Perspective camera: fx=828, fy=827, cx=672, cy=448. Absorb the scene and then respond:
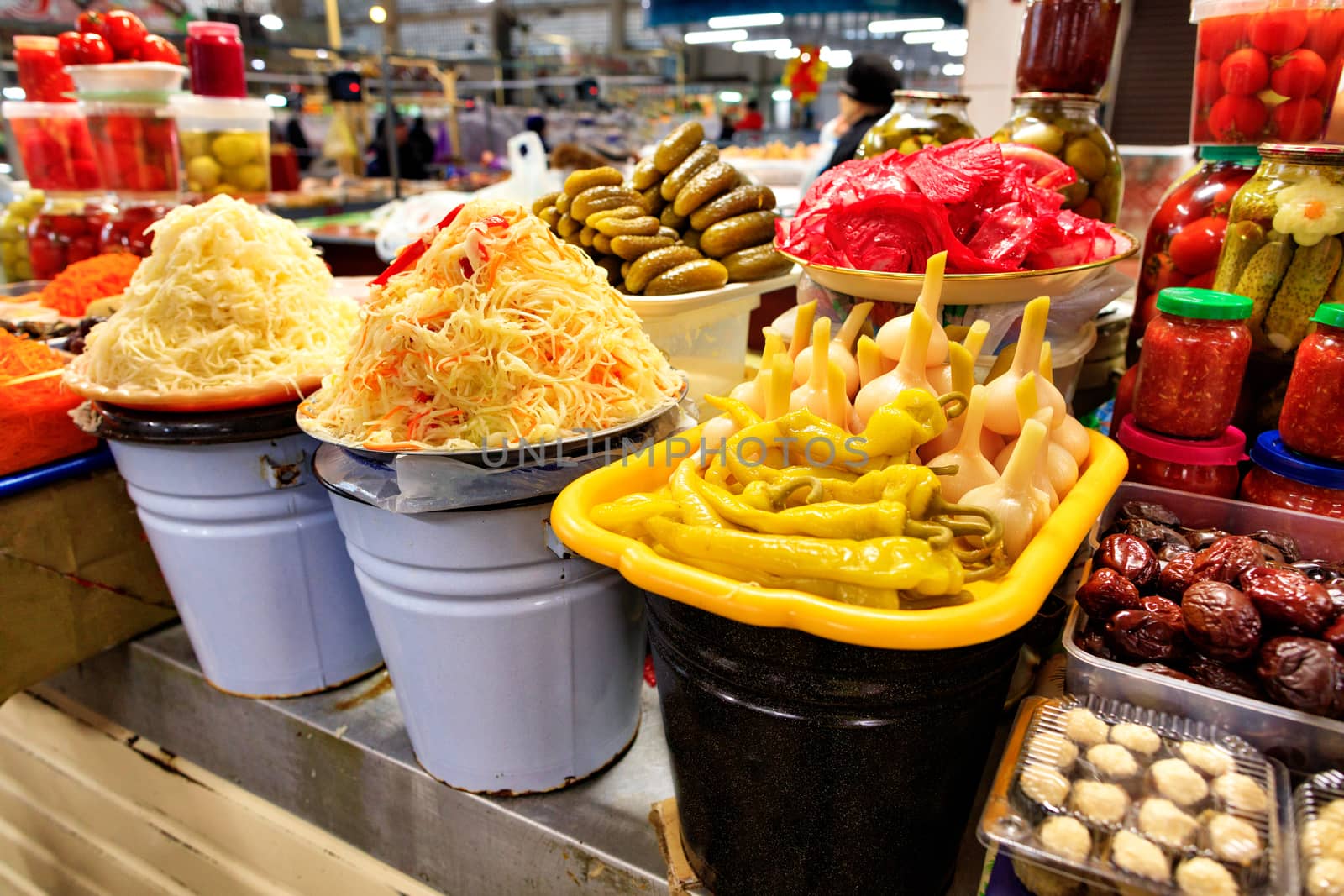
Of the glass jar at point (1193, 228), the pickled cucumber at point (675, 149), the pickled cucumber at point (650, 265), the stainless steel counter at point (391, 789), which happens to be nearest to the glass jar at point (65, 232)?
the stainless steel counter at point (391, 789)

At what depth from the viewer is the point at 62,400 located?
1762 mm

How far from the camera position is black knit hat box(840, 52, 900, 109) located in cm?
445

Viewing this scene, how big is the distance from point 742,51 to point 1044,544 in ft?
83.6

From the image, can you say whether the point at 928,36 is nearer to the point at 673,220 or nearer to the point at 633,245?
the point at 673,220

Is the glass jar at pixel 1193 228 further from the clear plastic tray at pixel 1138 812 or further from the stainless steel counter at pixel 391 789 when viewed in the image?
the stainless steel counter at pixel 391 789

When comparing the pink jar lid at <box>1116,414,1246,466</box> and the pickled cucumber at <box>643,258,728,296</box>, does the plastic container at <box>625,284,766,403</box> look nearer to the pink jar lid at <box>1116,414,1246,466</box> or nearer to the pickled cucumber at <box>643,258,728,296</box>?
the pickled cucumber at <box>643,258,728,296</box>

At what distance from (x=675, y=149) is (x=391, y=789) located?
5.12 ft

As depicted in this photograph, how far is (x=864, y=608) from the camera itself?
0.85 m

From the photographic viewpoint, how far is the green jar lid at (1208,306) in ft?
4.25

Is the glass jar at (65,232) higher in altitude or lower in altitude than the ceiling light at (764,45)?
lower

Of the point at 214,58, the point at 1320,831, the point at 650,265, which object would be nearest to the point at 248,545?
the point at 650,265

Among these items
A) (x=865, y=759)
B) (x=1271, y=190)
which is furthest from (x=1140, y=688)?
(x=1271, y=190)

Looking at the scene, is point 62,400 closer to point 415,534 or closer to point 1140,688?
point 415,534

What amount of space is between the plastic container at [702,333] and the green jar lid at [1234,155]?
3.26 feet
